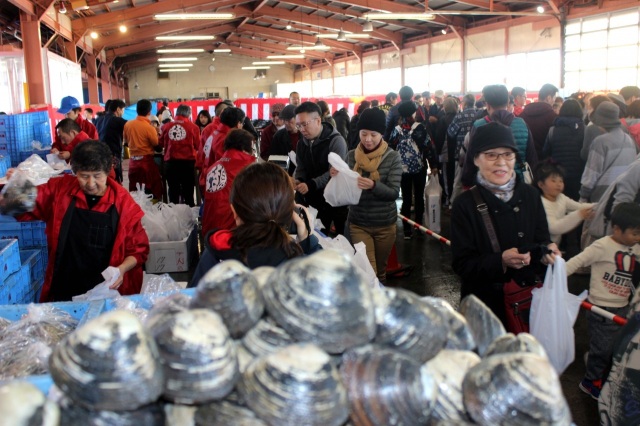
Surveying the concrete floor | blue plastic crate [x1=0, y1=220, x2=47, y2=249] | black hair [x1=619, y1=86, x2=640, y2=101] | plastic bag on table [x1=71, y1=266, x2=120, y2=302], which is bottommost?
the concrete floor

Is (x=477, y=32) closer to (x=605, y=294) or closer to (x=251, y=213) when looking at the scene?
(x=605, y=294)

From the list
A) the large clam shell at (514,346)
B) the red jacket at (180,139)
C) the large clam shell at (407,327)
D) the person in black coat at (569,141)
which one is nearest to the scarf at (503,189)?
the large clam shell at (514,346)

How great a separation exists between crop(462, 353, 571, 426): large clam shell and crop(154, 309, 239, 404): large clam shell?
39 cm

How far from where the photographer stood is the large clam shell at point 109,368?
0.81m

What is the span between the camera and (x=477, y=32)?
1986cm

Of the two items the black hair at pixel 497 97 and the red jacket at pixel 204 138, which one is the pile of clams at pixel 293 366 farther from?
the red jacket at pixel 204 138

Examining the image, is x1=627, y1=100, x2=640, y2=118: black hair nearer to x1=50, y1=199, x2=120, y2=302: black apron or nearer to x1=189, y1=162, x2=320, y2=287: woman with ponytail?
x1=189, y1=162, x2=320, y2=287: woman with ponytail

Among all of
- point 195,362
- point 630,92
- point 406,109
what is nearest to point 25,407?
point 195,362

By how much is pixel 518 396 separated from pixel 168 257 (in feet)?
16.8

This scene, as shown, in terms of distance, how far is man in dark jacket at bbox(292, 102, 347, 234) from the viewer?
4574 millimetres

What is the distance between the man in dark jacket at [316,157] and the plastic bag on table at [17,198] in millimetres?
2164

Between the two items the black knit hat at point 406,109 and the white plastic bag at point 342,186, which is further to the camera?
the black knit hat at point 406,109

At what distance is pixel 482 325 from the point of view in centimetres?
115

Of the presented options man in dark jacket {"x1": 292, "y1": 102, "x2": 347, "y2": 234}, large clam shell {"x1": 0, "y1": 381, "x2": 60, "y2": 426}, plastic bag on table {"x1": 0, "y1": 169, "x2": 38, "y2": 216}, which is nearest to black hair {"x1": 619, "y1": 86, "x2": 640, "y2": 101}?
man in dark jacket {"x1": 292, "y1": 102, "x2": 347, "y2": 234}
